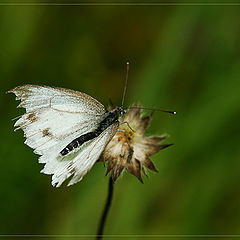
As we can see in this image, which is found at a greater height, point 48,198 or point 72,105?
point 72,105

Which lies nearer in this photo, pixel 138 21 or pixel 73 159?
pixel 73 159

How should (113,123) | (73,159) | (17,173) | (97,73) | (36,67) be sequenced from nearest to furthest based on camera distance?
(73,159)
(113,123)
(17,173)
(36,67)
(97,73)

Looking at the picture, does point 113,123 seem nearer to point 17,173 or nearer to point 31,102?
point 31,102

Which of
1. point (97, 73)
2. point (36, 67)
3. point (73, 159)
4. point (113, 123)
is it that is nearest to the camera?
point (73, 159)

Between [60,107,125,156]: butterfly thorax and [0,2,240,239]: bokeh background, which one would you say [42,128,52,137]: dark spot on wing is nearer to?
[60,107,125,156]: butterfly thorax

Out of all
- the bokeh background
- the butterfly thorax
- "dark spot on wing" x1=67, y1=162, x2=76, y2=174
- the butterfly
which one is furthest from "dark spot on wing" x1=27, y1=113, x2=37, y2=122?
the bokeh background

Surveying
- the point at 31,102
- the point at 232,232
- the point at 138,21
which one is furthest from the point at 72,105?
the point at 138,21
